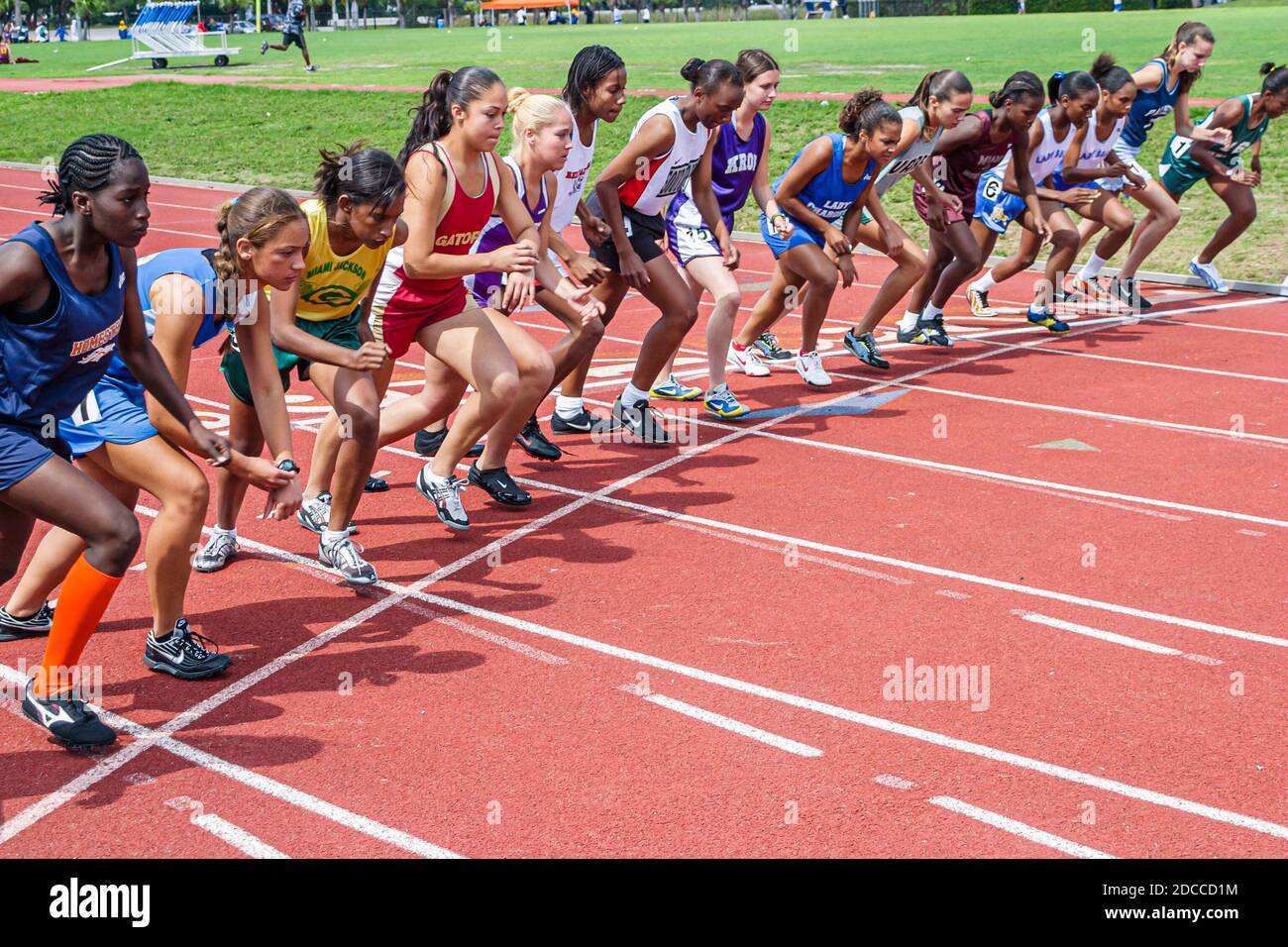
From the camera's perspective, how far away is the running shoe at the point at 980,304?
1264cm

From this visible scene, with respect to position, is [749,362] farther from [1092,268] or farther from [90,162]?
[90,162]

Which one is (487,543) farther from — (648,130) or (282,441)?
(648,130)

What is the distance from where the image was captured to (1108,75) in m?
11.7

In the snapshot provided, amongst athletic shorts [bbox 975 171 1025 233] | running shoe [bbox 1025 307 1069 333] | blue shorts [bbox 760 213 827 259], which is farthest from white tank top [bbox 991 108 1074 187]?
blue shorts [bbox 760 213 827 259]

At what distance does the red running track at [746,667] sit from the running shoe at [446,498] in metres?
0.14

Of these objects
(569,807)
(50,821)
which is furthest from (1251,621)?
(50,821)

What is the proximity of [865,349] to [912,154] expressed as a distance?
1.40 meters

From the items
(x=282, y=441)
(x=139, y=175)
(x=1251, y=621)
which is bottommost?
(x=1251, y=621)

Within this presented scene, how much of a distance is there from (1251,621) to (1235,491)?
200 centimetres

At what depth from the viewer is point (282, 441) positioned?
5.34 meters

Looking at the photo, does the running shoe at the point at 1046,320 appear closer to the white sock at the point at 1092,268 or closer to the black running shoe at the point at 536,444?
the white sock at the point at 1092,268

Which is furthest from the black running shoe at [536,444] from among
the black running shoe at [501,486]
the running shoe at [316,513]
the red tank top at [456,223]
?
the running shoe at [316,513]

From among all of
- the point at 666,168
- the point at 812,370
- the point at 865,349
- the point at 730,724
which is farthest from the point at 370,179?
the point at 865,349

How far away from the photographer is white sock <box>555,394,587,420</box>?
8.87 meters
